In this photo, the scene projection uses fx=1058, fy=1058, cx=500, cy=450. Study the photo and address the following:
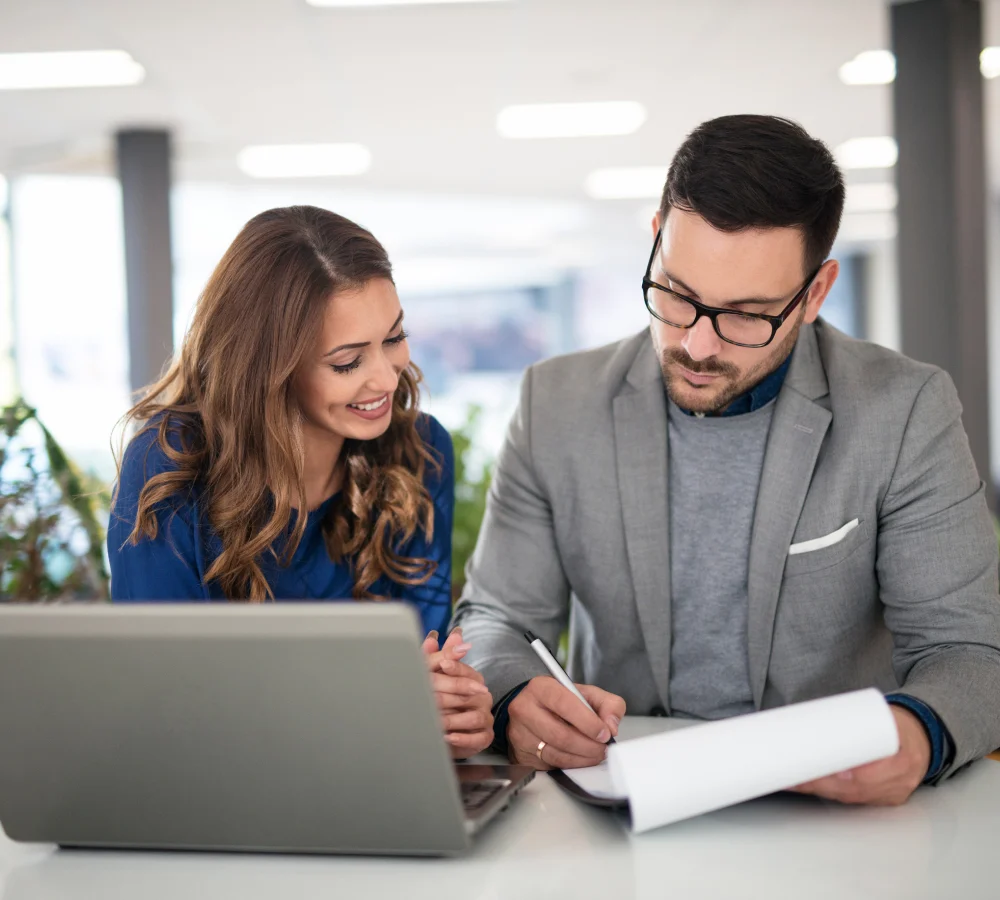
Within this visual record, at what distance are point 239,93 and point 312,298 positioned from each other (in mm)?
4379

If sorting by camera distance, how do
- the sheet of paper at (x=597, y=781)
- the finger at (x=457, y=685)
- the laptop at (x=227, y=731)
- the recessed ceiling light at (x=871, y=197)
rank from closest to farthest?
the laptop at (x=227, y=731)
the sheet of paper at (x=597, y=781)
the finger at (x=457, y=685)
the recessed ceiling light at (x=871, y=197)

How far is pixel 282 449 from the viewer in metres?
1.72

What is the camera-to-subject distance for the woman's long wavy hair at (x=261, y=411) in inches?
65.3

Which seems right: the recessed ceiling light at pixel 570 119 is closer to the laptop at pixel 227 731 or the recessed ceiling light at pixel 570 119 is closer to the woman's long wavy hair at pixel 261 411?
the woman's long wavy hair at pixel 261 411

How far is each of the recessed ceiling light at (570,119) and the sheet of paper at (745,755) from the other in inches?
216

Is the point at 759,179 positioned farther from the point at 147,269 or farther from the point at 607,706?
the point at 147,269

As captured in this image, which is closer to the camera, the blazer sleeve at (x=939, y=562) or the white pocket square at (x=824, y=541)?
the blazer sleeve at (x=939, y=562)

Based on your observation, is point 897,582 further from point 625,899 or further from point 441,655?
point 625,899

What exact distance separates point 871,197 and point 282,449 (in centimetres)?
915

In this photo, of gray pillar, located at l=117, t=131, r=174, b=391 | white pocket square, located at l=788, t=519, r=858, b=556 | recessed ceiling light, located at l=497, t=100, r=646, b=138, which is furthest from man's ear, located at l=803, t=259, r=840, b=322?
gray pillar, located at l=117, t=131, r=174, b=391

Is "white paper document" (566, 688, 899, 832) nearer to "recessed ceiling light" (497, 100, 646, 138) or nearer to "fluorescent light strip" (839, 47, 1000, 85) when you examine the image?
"fluorescent light strip" (839, 47, 1000, 85)

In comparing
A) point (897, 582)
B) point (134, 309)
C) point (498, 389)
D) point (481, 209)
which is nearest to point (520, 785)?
point (897, 582)

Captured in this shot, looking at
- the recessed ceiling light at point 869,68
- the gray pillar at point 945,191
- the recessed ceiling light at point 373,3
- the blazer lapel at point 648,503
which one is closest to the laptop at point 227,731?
the blazer lapel at point 648,503

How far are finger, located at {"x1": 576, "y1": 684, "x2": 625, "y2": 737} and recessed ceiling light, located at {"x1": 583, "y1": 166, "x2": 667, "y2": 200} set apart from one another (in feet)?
22.8
